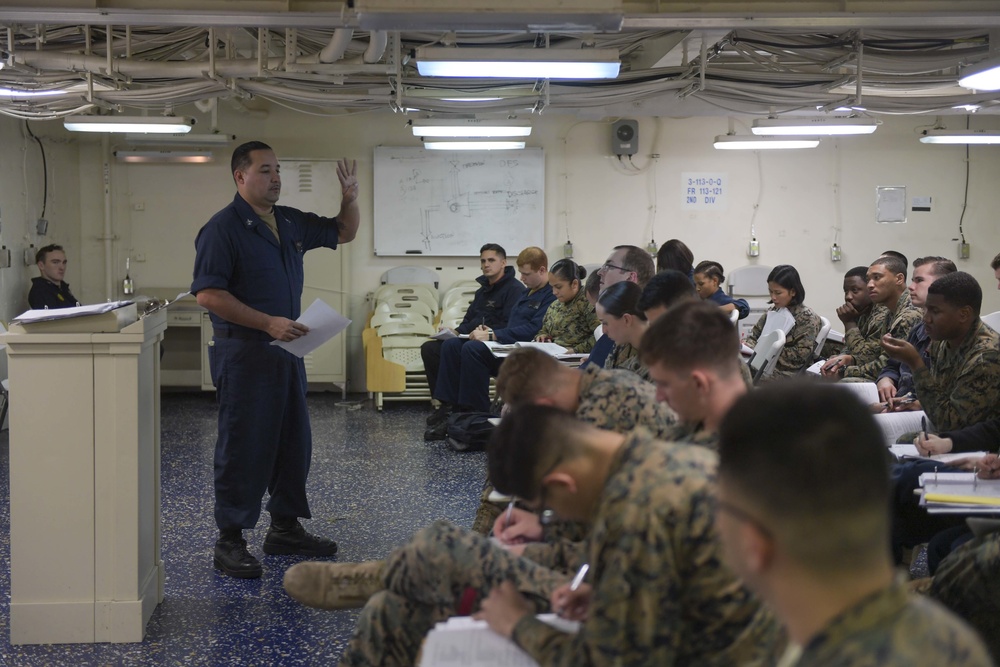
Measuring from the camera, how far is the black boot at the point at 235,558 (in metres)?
3.70

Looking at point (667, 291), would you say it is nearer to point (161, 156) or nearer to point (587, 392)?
point (587, 392)

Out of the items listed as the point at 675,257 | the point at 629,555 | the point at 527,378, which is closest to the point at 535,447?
the point at 629,555

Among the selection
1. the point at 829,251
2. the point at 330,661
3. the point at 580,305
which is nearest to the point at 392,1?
the point at 330,661

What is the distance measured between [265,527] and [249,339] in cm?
118

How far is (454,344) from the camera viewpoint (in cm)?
702

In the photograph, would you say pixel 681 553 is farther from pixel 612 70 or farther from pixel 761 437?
pixel 612 70

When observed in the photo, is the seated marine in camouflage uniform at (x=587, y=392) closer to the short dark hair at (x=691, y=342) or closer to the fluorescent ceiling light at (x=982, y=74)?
the short dark hair at (x=691, y=342)

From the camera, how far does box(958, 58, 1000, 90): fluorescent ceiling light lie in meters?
4.09

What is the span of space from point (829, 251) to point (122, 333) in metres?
7.35

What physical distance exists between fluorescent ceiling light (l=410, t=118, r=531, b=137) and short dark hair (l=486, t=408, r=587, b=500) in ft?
18.6

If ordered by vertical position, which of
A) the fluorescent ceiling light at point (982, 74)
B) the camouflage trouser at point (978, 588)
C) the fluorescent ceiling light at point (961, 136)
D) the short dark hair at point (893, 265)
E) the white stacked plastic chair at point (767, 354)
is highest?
the fluorescent ceiling light at point (961, 136)

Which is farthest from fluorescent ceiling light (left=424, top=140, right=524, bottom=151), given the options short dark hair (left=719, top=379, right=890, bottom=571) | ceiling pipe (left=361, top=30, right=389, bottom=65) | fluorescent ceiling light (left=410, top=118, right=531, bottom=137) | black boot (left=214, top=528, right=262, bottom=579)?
short dark hair (left=719, top=379, right=890, bottom=571)

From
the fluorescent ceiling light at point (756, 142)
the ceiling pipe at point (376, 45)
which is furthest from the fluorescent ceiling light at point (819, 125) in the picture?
the ceiling pipe at point (376, 45)

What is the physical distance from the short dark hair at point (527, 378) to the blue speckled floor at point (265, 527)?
1130mm
